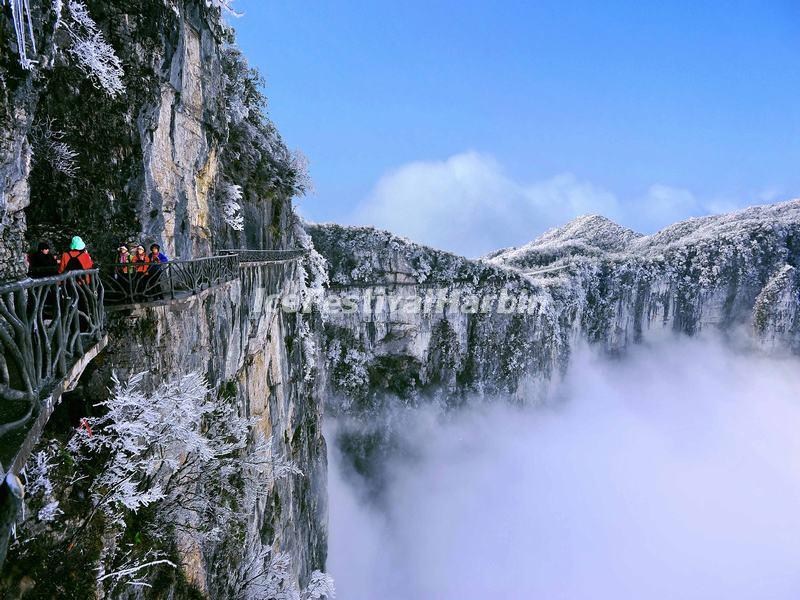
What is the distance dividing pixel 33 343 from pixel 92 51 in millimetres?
5511

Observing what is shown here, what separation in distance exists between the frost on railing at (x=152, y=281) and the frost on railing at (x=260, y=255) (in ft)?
8.78

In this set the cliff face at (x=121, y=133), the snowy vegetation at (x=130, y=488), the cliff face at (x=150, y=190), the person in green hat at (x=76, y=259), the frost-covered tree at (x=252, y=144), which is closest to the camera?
the snowy vegetation at (x=130, y=488)

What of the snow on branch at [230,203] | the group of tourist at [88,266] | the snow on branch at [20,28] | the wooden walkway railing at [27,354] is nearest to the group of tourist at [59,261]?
the group of tourist at [88,266]

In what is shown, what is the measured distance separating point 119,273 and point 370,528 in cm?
4260

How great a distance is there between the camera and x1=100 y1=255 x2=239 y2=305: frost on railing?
6461 millimetres

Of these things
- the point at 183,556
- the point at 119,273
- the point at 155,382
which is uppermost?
the point at 119,273

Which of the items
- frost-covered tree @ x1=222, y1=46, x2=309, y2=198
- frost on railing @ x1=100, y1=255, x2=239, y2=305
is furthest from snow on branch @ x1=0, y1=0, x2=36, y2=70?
frost-covered tree @ x1=222, y1=46, x2=309, y2=198

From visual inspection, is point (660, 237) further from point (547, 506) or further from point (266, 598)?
point (266, 598)

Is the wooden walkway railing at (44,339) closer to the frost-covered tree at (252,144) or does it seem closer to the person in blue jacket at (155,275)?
the person in blue jacket at (155,275)

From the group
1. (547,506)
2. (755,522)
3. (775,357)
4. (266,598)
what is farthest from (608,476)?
(266,598)

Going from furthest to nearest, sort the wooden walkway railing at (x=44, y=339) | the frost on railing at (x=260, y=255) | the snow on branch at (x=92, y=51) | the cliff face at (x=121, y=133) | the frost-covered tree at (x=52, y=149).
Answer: the frost on railing at (x=260, y=255)
the snow on branch at (x=92, y=51)
the frost-covered tree at (x=52, y=149)
the cliff face at (x=121, y=133)
the wooden walkway railing at (x=44, y=339)

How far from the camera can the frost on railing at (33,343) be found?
349 centimetres

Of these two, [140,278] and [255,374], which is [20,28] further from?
[255,374]

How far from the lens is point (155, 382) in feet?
22.2
